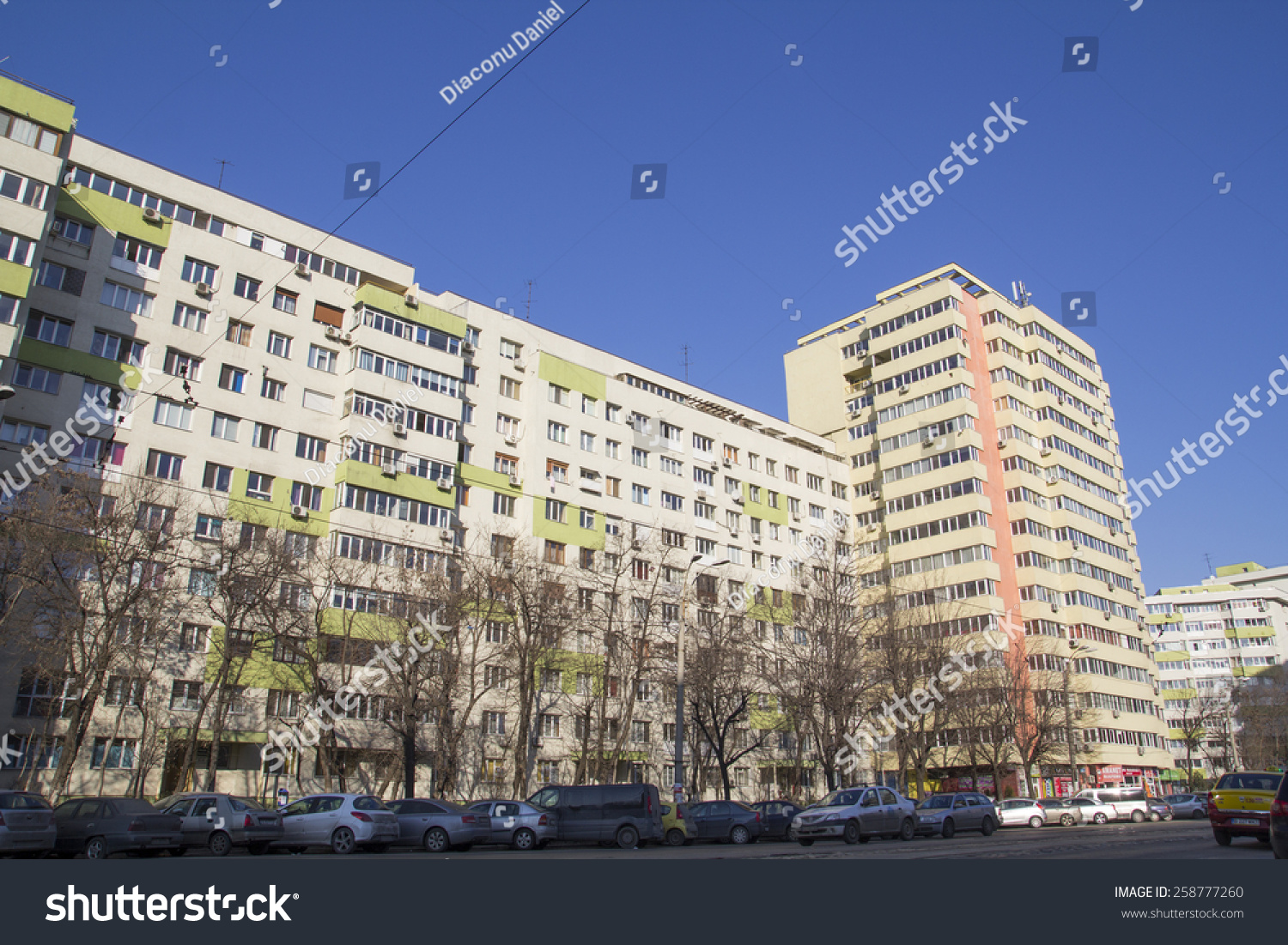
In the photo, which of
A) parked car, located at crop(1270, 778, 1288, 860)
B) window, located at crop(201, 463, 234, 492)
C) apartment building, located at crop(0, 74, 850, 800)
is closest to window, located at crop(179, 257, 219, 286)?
apartment building, located at crop(0, 74, 850, 800)

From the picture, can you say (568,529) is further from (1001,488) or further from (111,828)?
(1001,488)

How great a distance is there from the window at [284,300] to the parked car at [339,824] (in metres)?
28.8

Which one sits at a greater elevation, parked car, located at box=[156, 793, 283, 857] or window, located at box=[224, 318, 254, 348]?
window, located at box=[224, 318, 254, 348]

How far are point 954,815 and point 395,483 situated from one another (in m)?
29.3

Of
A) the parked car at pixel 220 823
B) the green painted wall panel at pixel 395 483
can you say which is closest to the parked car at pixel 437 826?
the parked car at pixel 220 823

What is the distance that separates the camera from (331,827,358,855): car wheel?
21781mm

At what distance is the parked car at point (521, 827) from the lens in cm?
2522

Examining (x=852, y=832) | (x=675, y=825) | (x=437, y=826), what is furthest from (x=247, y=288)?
(x=852, y=832)

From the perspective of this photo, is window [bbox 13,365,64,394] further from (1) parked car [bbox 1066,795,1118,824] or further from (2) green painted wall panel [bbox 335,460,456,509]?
(1) parked car [bbox 1066,795,1118,824]

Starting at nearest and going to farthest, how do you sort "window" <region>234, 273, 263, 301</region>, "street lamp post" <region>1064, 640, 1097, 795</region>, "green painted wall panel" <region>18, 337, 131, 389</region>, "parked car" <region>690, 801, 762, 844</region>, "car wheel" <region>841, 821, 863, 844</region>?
"car wheel" <region>841, 821, 863, 844</region>, "parked car" <region>690, 801, 762, 844</region>, "green painted wall panel" <region>18, 337, 131, 389</region>, "window" <region>234, 273, 263, 301</region>, "street lamp post" <region>1064, 640, 1097, 795</region>

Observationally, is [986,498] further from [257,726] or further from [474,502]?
[257,726]

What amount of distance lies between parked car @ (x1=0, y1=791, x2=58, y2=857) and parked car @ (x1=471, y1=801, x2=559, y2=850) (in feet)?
34.4

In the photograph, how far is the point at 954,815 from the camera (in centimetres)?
3008

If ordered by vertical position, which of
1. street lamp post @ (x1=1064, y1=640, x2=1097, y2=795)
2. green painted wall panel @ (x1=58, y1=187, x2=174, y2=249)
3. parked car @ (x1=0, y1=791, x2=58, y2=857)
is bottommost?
parked car @ (x1=0, y1=791, x2=58, y2=857)
